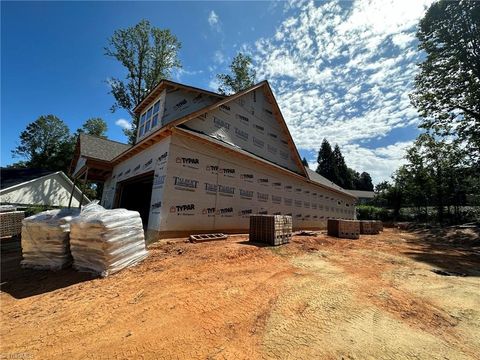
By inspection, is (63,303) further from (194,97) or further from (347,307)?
(194,97)

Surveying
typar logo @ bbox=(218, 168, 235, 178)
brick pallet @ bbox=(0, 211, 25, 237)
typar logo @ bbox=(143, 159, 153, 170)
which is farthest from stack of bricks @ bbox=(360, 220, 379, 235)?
brick pallet @ bbox=(0, 211, 25, 237)

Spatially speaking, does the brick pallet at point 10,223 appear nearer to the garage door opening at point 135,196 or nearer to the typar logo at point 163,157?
the garage door opening at point 135,196

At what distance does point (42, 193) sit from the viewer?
2283 centimetres

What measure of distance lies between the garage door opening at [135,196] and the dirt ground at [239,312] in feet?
30.0

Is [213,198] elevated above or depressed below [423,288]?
above

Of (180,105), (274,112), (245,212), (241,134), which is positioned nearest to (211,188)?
(245,212)

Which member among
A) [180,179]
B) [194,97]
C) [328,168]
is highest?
[328,168]

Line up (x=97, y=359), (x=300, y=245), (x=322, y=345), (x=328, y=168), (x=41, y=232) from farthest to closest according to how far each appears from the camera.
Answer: (x=328, y=168) → (x=300, y=245) → (x=41, y=232) → (x=322, y=345) → (x=97, y=359)

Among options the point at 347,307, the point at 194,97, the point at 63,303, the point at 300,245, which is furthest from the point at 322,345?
the point at 194,97

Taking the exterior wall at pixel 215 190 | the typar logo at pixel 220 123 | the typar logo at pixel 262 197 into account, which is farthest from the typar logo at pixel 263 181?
the typar logo at pixel 220 123

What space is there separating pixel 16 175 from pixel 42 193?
2.96 meters

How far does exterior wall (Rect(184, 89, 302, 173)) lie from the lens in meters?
11.6

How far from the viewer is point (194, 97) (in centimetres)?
1261

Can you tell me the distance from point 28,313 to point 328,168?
74607 millimetres
